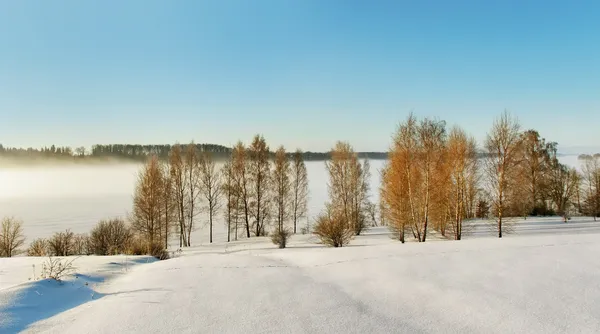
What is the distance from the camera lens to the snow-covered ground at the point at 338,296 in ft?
15.5

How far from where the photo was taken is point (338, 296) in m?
5.90

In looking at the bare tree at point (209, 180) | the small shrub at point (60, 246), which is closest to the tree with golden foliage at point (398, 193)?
the bare tree at point (209, 180)

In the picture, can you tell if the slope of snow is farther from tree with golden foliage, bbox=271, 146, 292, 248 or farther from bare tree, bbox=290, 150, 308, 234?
bare tree, bbox=290, 150, 308, 234

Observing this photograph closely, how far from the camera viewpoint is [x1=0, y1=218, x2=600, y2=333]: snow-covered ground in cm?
471

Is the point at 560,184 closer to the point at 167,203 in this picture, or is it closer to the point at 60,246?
the point at 167,203

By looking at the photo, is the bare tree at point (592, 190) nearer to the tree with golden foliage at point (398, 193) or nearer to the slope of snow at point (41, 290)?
the tree with golden foliage at point (398, 193)

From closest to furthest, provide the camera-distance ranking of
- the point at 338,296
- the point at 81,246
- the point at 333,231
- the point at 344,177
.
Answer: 1. the point at 338,296
2. the point at 333,231
3. the point at 81,246
4. the point at 344,177

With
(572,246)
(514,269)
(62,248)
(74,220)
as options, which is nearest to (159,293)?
(514,269)

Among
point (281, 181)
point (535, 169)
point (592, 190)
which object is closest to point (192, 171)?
point (281, 181)

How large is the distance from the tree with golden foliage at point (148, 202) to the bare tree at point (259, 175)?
836cm

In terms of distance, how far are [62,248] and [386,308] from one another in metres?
21.9

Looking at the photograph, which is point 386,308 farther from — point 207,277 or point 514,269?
point 207,277

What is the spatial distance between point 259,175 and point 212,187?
4497mm

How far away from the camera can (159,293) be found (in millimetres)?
Result: 6160
